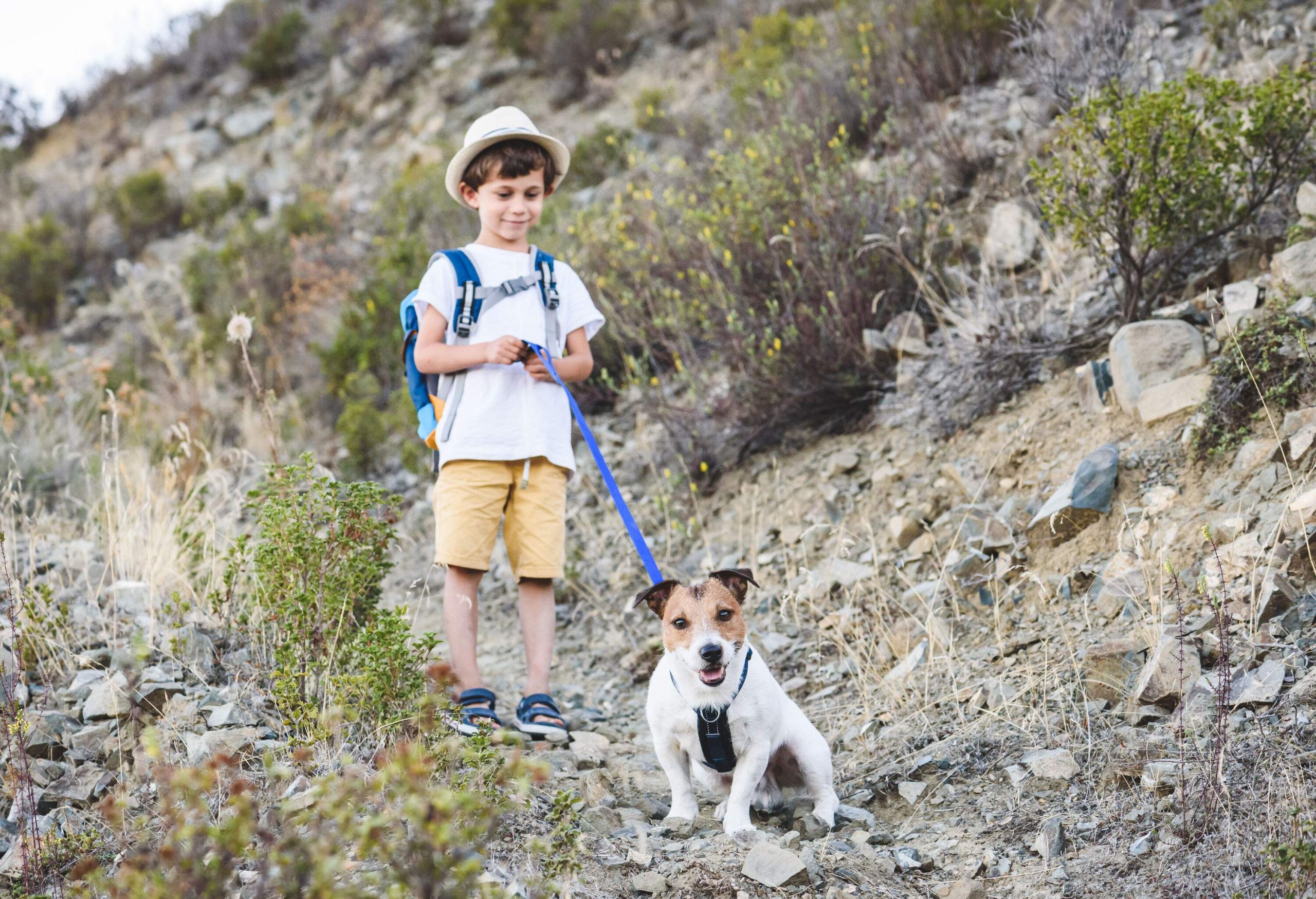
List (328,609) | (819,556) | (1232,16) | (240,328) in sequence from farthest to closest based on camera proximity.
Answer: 1. (1232,16)
2. (819,556)
3. (240,328)
4. (328,609)

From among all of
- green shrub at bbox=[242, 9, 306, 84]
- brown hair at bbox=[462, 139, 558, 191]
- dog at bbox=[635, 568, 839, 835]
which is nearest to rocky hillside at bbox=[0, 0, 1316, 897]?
dog at bbox=[635, 568, 839, 835]

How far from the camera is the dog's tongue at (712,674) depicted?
9.85ft

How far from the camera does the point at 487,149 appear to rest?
161 inches

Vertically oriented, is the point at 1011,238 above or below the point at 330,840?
above

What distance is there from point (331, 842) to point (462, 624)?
2.14m

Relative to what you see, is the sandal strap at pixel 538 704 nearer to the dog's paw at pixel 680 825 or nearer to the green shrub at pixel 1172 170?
the dog's paw at pixel 680 825

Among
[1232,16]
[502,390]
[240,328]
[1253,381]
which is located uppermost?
[1232,16]

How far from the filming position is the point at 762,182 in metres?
6.58

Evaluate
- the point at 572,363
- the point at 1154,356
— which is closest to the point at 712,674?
the point at 572,363

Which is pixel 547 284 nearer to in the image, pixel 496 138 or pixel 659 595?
pixel 496 138

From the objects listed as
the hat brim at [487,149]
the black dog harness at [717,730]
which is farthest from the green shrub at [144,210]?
the black dog harness at [717,730]

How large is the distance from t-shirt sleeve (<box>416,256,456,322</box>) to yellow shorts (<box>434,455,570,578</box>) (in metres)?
0.61

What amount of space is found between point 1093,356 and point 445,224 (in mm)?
7093

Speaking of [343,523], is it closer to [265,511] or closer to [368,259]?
[265,511]
